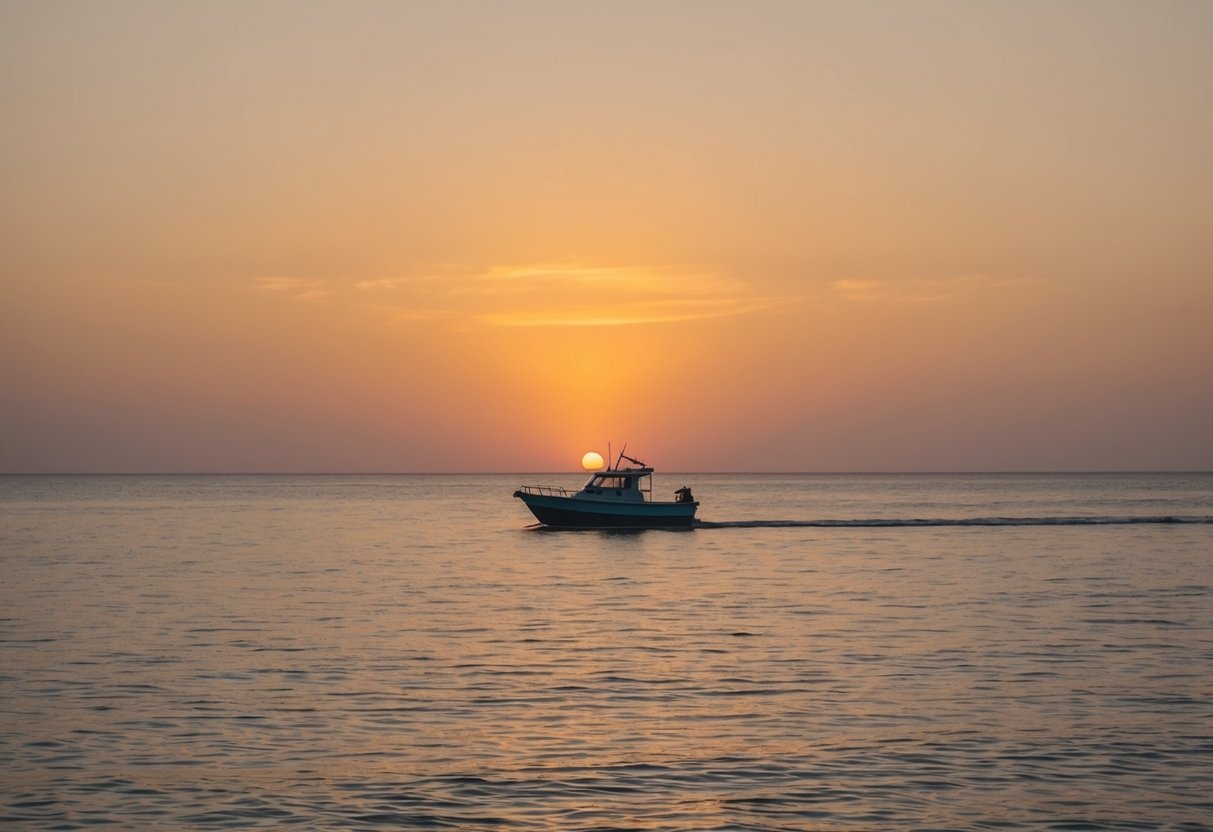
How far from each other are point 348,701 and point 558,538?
55.0 meters

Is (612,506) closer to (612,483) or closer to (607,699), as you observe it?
(612,483)

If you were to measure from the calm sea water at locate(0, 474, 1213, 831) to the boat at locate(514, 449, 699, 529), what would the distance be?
23.9 meters

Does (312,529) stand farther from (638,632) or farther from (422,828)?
(422,828)

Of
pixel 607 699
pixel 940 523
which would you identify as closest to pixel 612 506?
pixel 940 523

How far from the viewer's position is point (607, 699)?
22.3 m

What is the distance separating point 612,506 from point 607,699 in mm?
52799

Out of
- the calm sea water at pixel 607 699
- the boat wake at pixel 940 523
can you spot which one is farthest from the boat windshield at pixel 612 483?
the calm sea water at pixel 607 699

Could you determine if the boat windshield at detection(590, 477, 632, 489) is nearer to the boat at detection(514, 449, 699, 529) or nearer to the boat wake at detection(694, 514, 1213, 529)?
the boat at detection(514, 449, 699, 529)

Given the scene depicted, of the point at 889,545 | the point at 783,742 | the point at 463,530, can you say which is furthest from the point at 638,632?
the point at 463,530

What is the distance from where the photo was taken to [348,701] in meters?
22.1

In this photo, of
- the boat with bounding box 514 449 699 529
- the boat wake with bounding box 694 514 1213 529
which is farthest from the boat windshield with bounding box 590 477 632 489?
the boat wake with bounding box 694 514 1213 529

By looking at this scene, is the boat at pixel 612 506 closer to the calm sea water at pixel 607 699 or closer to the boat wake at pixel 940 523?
the boat wake at pixel 940 523

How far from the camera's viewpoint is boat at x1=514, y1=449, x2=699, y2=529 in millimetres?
75312

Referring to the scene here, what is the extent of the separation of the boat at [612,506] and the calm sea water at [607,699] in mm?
23904
